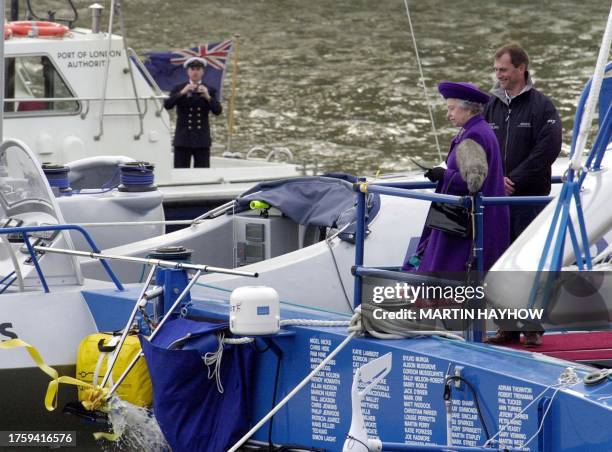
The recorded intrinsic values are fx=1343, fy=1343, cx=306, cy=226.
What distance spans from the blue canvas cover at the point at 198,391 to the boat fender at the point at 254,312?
264 mm

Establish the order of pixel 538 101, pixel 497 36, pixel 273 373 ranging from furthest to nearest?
pixel 497 36 < pixel 538 101 < pixel 273 373

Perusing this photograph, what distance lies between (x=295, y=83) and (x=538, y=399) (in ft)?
64.4

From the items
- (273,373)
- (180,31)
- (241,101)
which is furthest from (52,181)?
(180,31)

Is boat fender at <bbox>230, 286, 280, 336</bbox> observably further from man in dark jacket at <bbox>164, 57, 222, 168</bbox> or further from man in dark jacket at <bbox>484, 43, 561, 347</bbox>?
man in dark jacket at <bbox>164, 57, 222, 168</bbox>

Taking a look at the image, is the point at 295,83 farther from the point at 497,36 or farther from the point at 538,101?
the point at 538,101

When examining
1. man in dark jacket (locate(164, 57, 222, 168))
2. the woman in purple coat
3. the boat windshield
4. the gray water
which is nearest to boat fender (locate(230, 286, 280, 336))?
the woman in purple coat

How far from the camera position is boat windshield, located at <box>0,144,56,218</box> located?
8.18 meters

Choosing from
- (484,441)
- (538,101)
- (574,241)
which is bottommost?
(484,441)

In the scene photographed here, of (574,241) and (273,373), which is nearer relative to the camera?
(574,241)

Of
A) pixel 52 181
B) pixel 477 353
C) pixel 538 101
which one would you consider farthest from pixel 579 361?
pixel 52 181

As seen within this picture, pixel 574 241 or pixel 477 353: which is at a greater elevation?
pixel 574 241

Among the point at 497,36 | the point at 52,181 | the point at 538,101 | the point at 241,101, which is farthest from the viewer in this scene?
the point at 497,36

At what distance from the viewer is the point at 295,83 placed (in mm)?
25109

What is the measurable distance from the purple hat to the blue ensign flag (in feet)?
29.3
